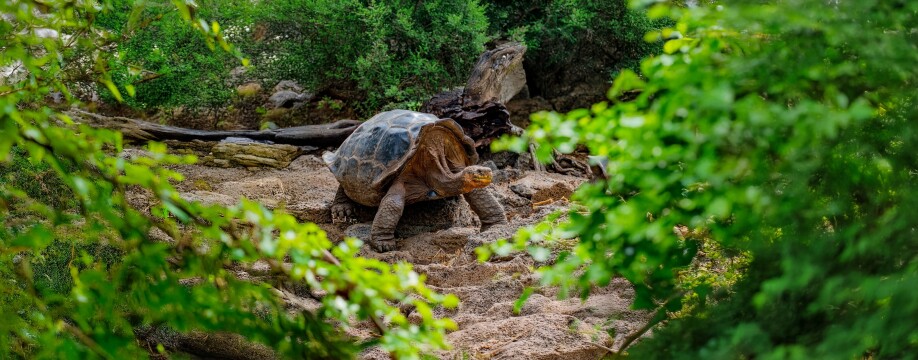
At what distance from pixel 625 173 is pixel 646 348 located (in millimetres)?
584

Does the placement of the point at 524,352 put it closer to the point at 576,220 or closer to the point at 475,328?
the point at 475,328

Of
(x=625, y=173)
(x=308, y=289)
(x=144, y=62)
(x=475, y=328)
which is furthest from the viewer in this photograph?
(x=144, y=62)

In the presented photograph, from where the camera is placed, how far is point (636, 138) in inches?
56.7

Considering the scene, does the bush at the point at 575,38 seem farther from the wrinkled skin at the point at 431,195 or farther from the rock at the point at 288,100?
the wrinkled skin at the point at 431,195

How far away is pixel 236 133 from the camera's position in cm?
823

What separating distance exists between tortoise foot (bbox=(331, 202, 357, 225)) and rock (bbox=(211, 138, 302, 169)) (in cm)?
188

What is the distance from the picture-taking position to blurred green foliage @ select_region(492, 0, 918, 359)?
50.8 inches

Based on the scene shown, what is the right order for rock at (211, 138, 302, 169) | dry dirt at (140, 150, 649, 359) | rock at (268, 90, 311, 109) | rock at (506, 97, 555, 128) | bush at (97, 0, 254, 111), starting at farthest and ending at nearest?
rock at (506, 97, 555, 128) < rock at (268, 90, 311, 109) < bush at (97, 0, 254, 111) < rock at (211, 138, 302, 169) < dry dirt at (140, 150, 649, 359)

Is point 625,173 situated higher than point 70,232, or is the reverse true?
point 625,173

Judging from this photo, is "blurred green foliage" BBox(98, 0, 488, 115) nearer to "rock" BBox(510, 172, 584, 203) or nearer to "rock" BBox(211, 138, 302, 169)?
"rock" BBox(211, 138, 302, 169)

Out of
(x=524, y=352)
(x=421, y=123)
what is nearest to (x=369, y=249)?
(x=421, y=123)

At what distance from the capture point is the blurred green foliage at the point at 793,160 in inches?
50.8

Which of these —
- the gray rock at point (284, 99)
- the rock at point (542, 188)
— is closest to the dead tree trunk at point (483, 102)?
the rock at point (542, 188)

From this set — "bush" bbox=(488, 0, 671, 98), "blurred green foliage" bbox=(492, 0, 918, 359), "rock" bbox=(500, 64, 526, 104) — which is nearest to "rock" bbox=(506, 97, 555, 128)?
"rock" bbox=(500, 64, 526, 104)
